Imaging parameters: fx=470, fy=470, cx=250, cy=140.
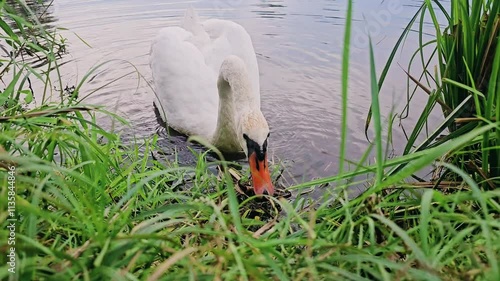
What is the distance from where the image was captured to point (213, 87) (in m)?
4.55

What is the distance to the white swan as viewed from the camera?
3.15m

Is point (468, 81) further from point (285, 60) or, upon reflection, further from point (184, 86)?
point (285, 60)

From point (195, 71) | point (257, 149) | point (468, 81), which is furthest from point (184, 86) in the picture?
point (468, 81)

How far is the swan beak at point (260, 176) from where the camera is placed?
2.90 metres

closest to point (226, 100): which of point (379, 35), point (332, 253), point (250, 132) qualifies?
point (250, 132)

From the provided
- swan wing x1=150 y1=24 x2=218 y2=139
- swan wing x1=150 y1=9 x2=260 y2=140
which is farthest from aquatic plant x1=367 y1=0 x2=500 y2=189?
swan wing x1=150 y1=24 x2=218 y2=139

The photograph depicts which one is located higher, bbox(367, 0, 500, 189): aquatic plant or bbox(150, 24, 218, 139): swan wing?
bbox(367, 0, 500, 189): aquatic plant

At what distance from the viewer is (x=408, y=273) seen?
1161 mm

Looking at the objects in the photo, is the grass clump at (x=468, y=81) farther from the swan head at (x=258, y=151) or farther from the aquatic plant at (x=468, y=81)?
the swan head at (x=258, y=151)

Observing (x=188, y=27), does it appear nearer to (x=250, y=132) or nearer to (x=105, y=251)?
(x=250, y=132)

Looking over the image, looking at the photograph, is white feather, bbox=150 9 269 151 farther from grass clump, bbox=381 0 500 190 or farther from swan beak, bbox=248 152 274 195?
grass clump, bbox=381 0 500 190

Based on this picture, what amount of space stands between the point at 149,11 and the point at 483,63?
25.8 ft

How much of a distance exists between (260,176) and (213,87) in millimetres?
1812

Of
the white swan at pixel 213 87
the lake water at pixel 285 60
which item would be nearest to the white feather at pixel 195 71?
the white swan at pixel 213 87
